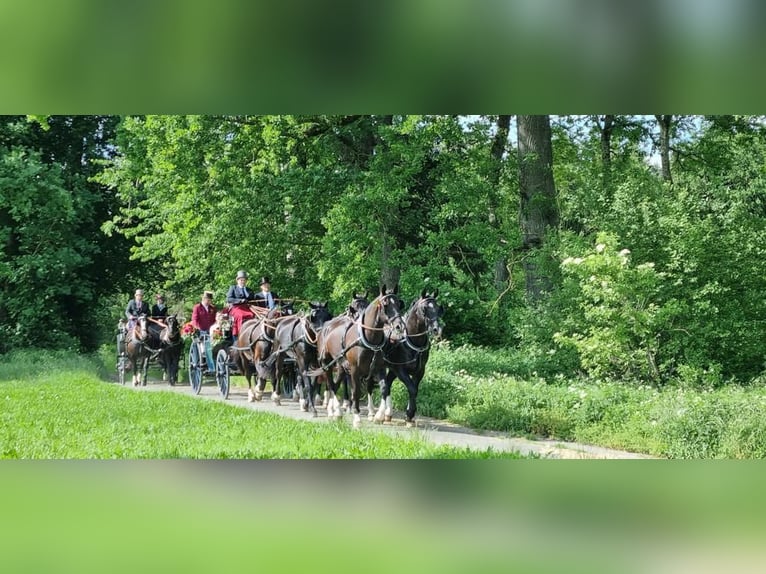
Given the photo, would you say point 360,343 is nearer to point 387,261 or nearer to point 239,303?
point 239,303

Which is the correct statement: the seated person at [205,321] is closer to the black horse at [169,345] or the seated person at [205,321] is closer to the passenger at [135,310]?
the black horse at [169,345]

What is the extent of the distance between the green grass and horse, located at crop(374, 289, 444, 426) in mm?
1149

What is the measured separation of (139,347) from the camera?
65.9ft

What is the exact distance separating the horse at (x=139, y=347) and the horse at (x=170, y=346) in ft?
1.07

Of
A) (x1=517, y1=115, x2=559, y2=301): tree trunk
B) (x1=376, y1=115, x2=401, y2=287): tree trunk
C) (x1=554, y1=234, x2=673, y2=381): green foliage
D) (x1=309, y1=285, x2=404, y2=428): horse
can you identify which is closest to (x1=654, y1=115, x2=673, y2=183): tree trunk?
(x1=517, y1=115, x2=559, y2=301): tree trunk

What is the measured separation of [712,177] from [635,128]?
3117 mm

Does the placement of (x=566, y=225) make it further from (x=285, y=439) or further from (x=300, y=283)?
(x=285, y=439)

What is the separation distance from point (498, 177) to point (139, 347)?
8.69 meters

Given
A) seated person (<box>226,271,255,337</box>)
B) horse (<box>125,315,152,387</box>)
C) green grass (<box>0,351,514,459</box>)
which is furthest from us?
horse (<box>125,315,152,387</box>)

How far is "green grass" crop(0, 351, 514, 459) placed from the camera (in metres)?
8.15

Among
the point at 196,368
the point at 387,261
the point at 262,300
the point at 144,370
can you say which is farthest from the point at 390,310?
the point at 144,370

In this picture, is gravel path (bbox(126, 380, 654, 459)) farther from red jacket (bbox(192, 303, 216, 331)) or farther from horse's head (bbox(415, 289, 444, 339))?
red jacket (bbox(192, 303, 216, 331))

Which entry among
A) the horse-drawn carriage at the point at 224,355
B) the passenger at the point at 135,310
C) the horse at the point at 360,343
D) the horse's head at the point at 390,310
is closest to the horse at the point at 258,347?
the horse-drawn carriage at the point at 224,355

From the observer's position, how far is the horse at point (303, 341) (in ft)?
47.4
